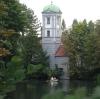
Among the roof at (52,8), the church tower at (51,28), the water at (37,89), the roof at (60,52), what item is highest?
the roof at (52,8)

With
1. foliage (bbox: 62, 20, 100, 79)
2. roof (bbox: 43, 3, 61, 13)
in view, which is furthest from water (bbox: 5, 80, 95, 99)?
roof (bbox: 43, 3, 61, 13)

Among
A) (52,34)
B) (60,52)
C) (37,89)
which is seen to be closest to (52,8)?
(52,34)

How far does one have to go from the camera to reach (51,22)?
224 feet

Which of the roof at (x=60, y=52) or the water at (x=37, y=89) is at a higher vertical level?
the roof at (x=60, y=52)

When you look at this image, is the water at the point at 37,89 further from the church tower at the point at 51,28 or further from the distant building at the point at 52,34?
the church tower at the point at 51,28

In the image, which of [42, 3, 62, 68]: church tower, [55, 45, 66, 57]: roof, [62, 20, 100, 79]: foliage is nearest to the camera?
[62, 20, 100, 79]: foliage

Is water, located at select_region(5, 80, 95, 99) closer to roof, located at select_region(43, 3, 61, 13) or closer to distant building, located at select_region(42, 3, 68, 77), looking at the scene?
distant building, located at select_region(42, 3, 68, 77)

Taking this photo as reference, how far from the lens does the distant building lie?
6494 centimetres

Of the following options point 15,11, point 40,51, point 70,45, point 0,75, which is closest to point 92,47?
point 70,45

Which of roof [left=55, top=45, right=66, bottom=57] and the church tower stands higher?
the church tower

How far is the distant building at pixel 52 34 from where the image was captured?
6494cm

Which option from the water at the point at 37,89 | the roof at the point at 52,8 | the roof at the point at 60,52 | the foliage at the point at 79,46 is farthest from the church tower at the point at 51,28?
the water at the point at 37,89

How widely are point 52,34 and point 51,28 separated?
3.25 ft

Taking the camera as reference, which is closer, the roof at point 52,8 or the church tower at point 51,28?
the church tower at point 51,28
